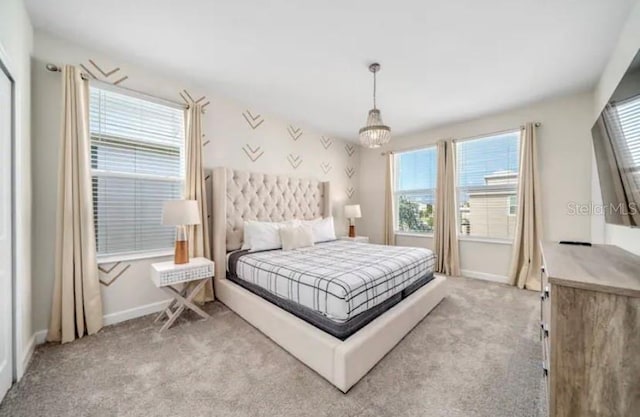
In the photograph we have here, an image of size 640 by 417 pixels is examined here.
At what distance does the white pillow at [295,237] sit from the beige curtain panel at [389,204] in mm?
2172

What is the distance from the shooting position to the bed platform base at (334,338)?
160 cm

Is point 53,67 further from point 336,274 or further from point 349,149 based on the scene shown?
point 349,149

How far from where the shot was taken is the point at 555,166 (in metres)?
3.37

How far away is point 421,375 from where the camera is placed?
5.63ft

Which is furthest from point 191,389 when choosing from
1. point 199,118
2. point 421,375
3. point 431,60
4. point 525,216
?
point 525,216

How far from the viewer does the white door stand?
59.9 inches

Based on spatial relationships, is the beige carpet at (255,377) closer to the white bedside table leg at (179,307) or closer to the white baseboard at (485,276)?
the white bedside table leg at (179,307)

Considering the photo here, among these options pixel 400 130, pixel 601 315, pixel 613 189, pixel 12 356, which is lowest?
pixel 12 356

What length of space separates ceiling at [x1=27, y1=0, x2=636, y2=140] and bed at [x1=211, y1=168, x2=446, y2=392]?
132cm

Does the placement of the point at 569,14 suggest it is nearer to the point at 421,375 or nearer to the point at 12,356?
the point at 421,375

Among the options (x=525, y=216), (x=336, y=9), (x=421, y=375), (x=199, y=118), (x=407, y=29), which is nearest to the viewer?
(x=421, y=375)

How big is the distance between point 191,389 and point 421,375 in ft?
5.09

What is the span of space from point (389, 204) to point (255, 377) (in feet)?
13.3

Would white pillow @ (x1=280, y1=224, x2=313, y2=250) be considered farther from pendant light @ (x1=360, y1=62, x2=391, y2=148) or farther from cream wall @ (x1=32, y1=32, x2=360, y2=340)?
pendant light @ (x1=360, y1=62, x2=391, y2=148)
